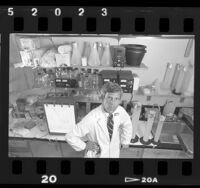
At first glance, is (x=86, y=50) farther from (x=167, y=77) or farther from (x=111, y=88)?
(x=167, y=77)

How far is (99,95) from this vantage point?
1562mm

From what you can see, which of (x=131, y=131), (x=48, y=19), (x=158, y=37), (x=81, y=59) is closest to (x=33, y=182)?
(x=131, y=131)

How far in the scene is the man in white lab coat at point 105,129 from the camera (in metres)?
1.53

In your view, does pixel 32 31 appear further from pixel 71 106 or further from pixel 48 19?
pixel 71 106

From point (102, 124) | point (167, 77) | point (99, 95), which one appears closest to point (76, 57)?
point (99, 95)

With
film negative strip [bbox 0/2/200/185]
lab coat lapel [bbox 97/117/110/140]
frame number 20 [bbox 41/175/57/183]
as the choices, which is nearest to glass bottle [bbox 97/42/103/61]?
film negative strip [bbox 0/2/200/185]

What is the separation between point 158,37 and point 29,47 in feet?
2.11

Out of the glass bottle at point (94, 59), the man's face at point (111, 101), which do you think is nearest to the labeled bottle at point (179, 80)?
the man's face at point (111, 101)

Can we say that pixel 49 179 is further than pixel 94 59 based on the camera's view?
No

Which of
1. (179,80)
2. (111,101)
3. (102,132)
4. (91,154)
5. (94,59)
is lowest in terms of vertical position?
(91,154)

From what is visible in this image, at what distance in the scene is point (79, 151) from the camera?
1.53 m

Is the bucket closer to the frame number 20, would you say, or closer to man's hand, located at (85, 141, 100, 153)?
man's hand, located at (85, 141, 100, 153)

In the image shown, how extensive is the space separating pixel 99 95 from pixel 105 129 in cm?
17

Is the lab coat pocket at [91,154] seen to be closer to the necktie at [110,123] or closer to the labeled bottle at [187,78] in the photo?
the necktie at [110,123]
